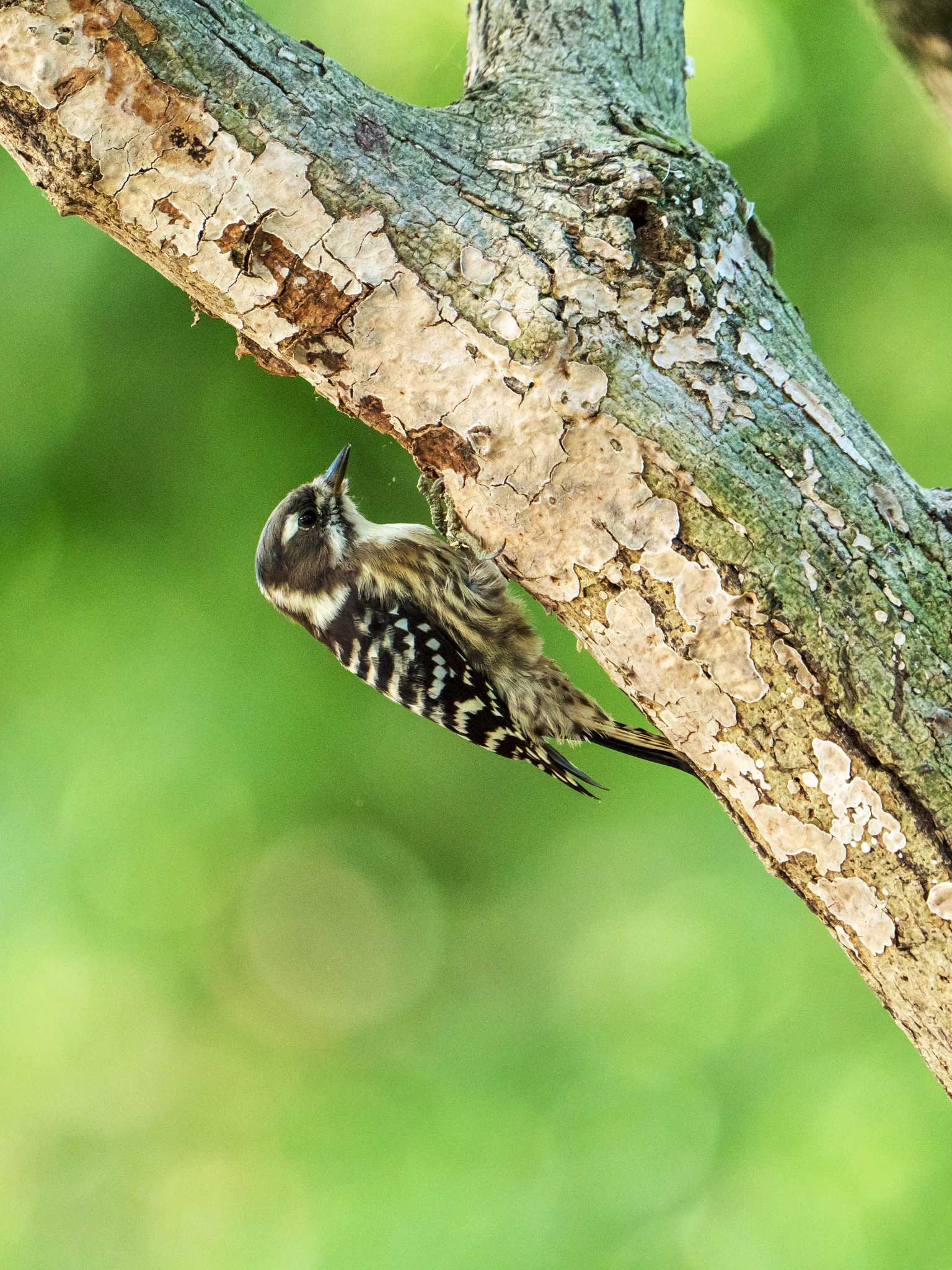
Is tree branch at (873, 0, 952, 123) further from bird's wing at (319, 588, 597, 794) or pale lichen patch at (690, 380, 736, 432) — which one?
bird's wing at (319, 588, 597, 794)

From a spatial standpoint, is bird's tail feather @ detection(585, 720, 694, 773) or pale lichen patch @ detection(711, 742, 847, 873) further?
bird's tail feather @ detection(585, 720, 694, 773)

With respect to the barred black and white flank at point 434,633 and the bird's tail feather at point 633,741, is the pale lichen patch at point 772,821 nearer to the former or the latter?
the bird's tail feather at point 633,741

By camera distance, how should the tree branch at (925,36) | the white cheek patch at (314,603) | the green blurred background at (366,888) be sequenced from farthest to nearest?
1. the green blurred background at (366,888)
2. the white cheek patch at (314,603)
3. the tree branch at (925,36)

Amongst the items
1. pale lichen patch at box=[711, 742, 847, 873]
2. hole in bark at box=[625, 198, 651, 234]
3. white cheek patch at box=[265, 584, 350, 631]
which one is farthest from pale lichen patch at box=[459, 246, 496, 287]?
white cheek patch at box=[265, 584, 350, 631]

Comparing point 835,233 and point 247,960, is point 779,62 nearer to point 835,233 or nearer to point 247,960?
point 835,233

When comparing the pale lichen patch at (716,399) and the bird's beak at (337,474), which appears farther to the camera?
the bird's beak at (337,474)

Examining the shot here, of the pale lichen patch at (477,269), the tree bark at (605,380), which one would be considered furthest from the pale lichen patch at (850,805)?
the pale lichen patch at (477,269)

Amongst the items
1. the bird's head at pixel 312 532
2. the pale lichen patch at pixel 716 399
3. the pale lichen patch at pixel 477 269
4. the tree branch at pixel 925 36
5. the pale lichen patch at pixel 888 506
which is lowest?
the bird's head at pixel 312 532
